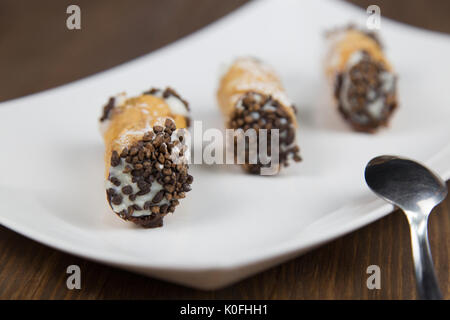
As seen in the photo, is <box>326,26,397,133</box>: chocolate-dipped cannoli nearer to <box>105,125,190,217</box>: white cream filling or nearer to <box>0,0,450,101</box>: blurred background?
<box>105,125,190,217</box>: white cream filling

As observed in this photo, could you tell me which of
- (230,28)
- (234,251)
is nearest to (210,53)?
(230,28)

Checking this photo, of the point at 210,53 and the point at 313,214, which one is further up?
the point at 210,53

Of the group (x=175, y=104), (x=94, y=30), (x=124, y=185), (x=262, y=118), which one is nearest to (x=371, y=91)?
(x=262, y=118)

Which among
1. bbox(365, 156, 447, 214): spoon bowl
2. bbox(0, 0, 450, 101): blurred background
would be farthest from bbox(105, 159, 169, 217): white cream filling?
bbox(0, 0, 450, 101): blurred background

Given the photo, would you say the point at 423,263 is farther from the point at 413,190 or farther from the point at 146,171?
the point at 146,171

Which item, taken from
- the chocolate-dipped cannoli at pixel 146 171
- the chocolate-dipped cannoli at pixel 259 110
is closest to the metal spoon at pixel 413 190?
the chocolate-dipped cannoli at pixel 259 110
